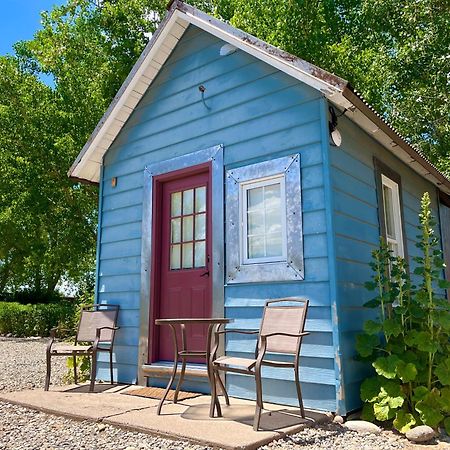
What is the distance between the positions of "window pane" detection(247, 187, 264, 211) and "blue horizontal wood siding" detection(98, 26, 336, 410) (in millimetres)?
323

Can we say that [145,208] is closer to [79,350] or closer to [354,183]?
[79,350]

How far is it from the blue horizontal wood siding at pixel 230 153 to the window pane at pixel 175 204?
1.52 feet

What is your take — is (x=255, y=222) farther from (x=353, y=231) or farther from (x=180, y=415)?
(x=180, y=415)

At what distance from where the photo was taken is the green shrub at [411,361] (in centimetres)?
347

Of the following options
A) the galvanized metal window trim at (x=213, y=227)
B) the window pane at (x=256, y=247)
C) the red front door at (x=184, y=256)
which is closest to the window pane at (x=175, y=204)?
the red front door at (x=184, y=256)

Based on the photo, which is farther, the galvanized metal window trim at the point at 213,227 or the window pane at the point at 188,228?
the window pane at the point at 188,228

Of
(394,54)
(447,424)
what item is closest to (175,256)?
(447,424)

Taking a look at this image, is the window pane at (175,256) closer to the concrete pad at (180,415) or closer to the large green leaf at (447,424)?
the concrete pad at (180,415)

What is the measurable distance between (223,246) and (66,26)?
537 inches

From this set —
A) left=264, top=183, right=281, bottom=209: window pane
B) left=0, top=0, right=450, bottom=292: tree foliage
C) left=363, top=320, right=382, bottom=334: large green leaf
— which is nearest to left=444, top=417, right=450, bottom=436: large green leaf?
left=363, top=320, right=382, bottom=334: large green leaf

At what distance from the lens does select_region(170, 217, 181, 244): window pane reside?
5430mm

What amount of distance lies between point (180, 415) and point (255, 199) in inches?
86.7

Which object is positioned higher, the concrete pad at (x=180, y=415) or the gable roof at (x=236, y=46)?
the gable roof at (x=236, y=46)

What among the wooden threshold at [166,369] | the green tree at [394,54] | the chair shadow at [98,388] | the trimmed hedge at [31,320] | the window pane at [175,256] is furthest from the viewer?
the trimmed hedge at [31,320]
